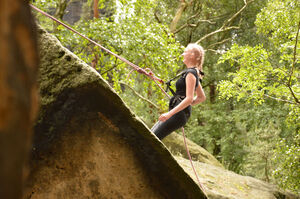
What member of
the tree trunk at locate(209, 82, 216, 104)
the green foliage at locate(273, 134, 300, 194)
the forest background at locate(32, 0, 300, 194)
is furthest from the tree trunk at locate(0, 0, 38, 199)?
the tree trunk at locate(209, 82, 216, 104)

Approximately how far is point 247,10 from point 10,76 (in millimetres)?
17545

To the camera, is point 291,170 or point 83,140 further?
point 291,170

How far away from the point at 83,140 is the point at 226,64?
15.2m

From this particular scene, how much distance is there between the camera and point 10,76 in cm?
62

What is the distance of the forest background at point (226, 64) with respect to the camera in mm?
8023

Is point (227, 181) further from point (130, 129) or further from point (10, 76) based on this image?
point (10, 76)

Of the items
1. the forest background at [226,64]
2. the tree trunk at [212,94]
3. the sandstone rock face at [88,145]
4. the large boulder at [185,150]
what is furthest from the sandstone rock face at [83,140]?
the tree trunk at [212,94]

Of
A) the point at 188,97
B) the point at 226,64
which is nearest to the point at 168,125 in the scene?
the point at 188,97

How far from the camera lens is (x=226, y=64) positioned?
16.8 metres

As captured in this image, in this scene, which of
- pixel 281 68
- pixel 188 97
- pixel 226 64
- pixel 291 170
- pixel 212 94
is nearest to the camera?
pixel 188 97

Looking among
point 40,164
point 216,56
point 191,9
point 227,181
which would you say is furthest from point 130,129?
point 191,9

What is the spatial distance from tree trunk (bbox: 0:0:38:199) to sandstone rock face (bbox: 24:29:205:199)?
5.72 feet

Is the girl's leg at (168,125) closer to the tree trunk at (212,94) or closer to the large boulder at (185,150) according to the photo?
the large boulder at (185,150)

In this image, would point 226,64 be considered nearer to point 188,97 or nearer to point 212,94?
point 212,94
